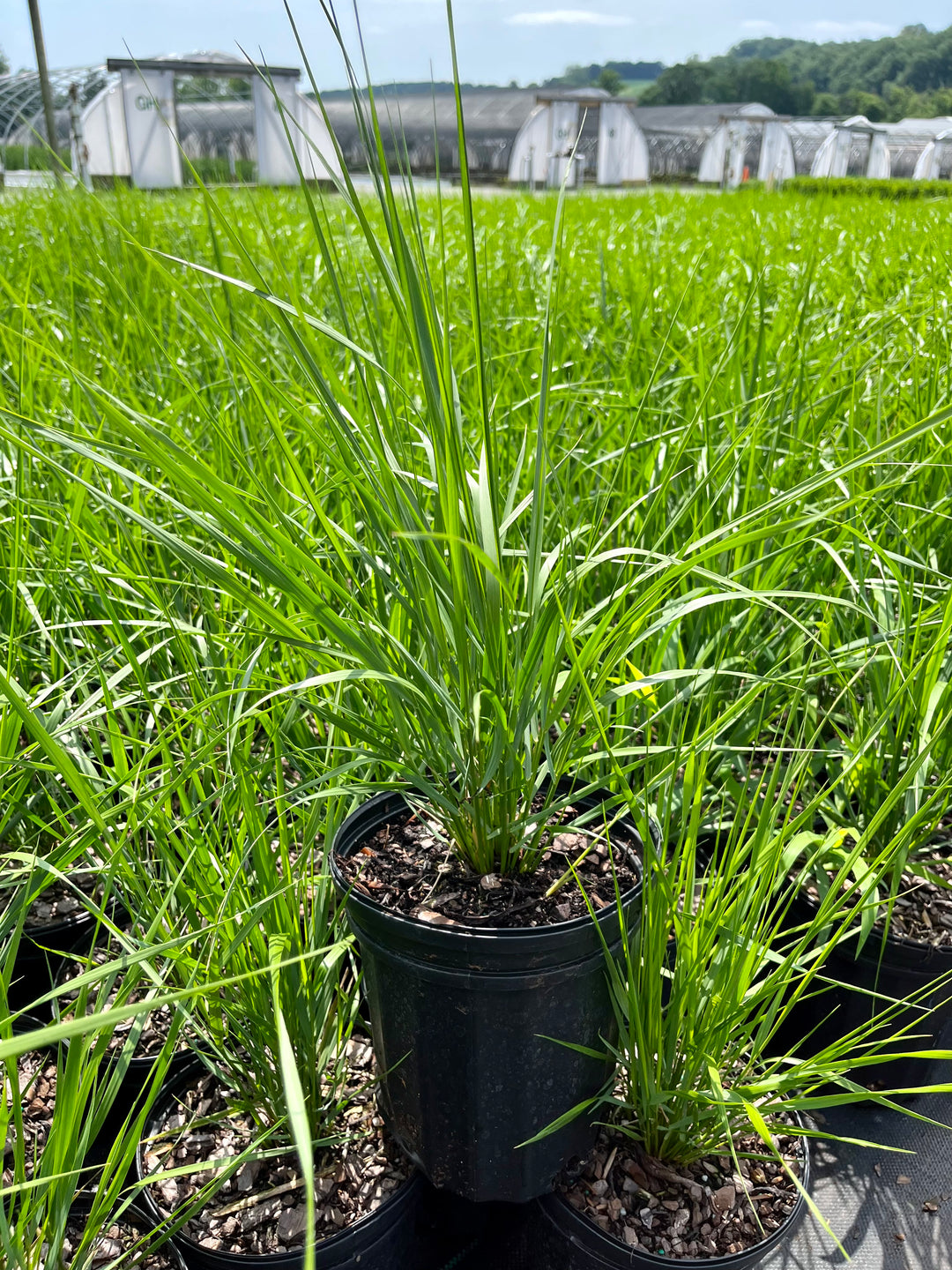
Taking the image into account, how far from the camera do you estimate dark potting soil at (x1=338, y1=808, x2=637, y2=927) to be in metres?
0.80

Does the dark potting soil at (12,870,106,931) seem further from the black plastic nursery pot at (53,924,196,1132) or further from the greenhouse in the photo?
the greenhouse

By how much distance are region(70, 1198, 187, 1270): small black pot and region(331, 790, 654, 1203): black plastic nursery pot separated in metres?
0.21

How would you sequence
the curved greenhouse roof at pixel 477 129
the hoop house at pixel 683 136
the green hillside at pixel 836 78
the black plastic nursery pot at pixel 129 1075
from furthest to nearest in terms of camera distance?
the green hillside at pixel 836 78
the hoop house at pixel 683 136
the curved greenhouse roof at pixel 477 129
the black plastic nursery pot at pixel 129 1075

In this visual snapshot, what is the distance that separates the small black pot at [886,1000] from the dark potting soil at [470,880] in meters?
0.35

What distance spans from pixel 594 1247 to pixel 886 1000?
18.1 inches

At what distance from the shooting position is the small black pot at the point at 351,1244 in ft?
2.48

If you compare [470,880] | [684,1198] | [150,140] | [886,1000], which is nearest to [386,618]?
[470,880]

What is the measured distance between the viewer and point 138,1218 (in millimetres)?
842

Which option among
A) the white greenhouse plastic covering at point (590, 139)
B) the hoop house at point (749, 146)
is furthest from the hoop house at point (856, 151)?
the white greenhouse plastic covering at point (590, 139)

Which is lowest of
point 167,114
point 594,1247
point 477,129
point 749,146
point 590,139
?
point 594,1247

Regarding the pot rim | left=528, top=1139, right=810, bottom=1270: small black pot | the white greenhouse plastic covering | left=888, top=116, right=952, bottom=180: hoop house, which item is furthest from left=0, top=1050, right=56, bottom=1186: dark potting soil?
left=888, top=116, right=952, bottom=180: hoop house

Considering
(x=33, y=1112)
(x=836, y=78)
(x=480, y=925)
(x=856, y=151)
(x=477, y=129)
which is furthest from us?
(x=836, y=78)

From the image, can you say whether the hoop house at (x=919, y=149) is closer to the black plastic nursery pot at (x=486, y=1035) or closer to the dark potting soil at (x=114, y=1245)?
the black plastic nursery pot at (x=486, y=1035)

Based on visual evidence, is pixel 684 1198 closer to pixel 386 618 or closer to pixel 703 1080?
pixel 703 1080
